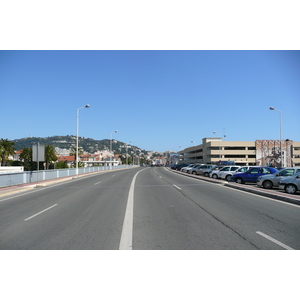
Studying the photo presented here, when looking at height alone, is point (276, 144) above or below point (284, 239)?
above

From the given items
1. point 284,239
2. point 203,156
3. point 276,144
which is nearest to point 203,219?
point 284,239

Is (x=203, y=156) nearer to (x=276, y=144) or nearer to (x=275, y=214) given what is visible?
(x=276, y=144)

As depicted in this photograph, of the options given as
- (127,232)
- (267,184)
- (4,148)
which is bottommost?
(127,232)

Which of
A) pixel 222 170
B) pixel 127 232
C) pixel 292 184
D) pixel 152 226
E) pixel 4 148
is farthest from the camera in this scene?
pixel 4 148

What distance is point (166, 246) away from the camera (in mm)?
5777

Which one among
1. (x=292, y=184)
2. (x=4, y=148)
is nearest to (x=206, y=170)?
(x=292, y=184)

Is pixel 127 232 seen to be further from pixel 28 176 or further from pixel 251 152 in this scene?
pixel 251 152

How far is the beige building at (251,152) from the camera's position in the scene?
3639 inches

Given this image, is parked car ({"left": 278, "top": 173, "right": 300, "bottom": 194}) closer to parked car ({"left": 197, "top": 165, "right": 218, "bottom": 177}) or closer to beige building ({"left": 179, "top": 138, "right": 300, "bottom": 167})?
parked car ({"left": 197, "top": 165, "right": 218, "bottom": 177})

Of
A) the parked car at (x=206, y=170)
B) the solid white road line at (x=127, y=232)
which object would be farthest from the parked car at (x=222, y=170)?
the solid white road line at (x=127, y=232)

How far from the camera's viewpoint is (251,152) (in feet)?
332

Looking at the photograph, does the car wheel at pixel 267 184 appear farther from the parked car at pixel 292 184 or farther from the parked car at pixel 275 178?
the parked car at pixel 292 184

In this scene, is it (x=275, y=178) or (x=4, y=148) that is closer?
(x=275, y=178)
